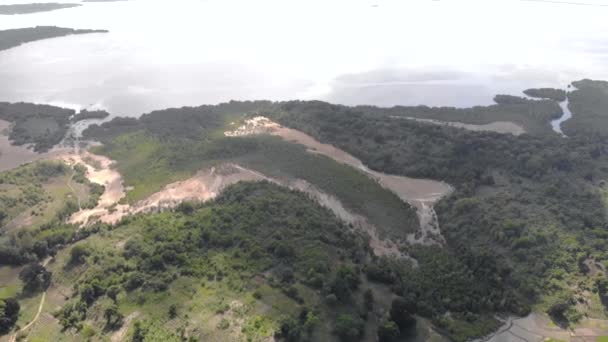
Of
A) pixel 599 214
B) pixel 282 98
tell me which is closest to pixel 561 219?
Result: pixel 599 214

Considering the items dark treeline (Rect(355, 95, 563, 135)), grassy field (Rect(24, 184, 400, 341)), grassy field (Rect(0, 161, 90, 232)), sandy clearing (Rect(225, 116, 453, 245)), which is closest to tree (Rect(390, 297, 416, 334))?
grassy field (Rect(24, 184, 400, 341))

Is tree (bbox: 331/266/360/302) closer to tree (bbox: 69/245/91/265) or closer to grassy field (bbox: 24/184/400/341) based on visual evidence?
grassy field (bbox: 24/184/400/341)

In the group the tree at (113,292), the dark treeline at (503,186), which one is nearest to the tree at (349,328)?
the dark treeline at (503,186)

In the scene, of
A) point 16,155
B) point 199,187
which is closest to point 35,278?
point 199,187

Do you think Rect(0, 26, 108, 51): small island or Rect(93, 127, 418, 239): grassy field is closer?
Rect(93, 127, 418, 239): grassy field

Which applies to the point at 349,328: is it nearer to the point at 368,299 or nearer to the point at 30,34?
the point at 368,299
